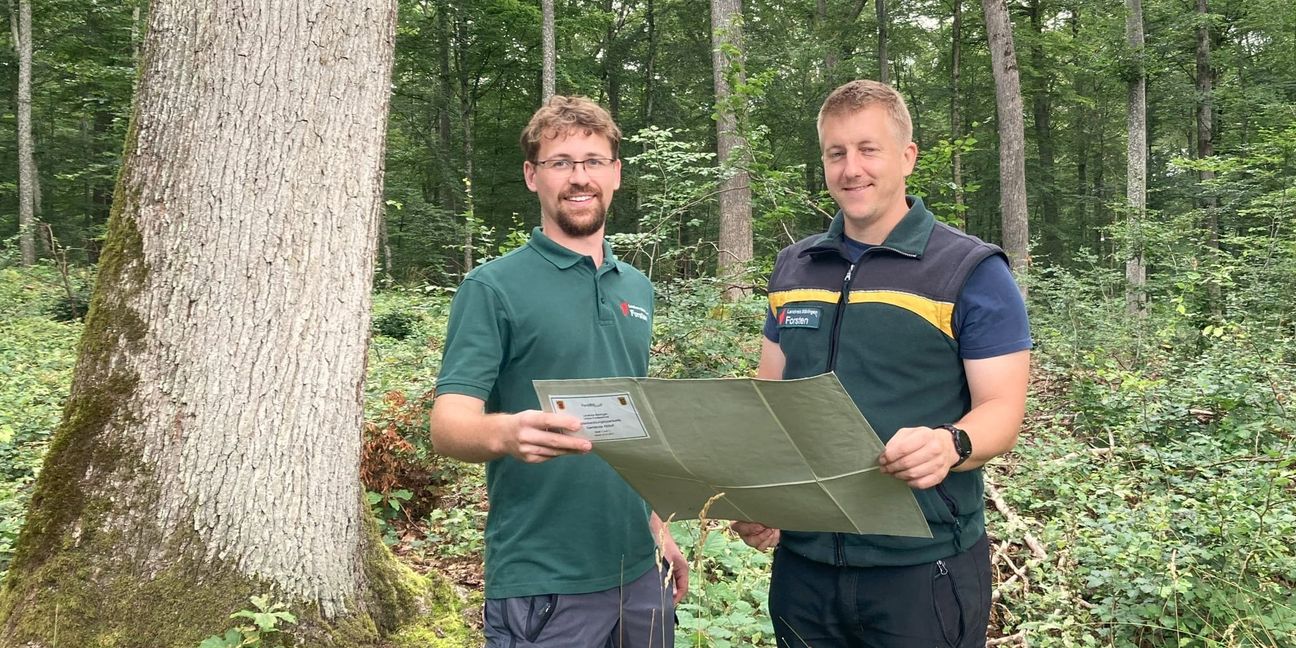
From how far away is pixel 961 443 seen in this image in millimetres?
1588

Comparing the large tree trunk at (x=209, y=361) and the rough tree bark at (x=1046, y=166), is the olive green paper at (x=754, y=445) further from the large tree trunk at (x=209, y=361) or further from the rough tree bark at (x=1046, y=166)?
the rough tree bark at (x=1046, y=166)

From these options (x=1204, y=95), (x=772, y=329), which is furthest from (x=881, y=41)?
(x=772, y=329)

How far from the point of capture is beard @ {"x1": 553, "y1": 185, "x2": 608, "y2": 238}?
2031mm

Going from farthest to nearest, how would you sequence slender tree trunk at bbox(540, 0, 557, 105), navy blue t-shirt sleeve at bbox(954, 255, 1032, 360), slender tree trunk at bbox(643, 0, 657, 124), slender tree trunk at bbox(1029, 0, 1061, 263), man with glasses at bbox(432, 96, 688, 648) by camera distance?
slender tree trunk at bbox(643, 0, 657, 124) → slender tree trunk at bbox(1029, 0, 1061, 263) → slender tree trunk at bbox(540, 0, 557, 105) → man with glasses at bbox(432, 96, 688, 648) → navy blue t-shirt sleeve at bbox(954, 255, 1032, 360)

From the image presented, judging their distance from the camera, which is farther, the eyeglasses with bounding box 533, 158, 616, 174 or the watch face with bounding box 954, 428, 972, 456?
the eyeglasses with bounding box 533, 158, 616, 174

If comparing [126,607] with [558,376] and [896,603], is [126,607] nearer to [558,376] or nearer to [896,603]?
[558,376]

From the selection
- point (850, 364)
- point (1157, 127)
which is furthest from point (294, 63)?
point (1157, 127)

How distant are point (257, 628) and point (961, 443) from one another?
7.80 feet

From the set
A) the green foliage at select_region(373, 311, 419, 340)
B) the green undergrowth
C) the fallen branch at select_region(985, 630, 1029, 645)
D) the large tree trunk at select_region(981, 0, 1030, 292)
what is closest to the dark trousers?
the green undergrowth

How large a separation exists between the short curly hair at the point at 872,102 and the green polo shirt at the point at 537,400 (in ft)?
2.58

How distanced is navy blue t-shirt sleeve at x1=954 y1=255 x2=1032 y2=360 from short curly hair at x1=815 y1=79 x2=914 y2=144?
1.38ft

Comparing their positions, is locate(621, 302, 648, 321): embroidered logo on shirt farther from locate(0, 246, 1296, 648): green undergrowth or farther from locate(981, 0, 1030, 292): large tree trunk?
locate(981, 0, 1030, 292): large tree trunk

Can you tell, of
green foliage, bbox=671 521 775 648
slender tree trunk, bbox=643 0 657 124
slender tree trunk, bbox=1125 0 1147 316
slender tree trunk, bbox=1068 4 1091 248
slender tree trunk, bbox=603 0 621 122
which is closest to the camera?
green foliage, bbox=671 521 775 648

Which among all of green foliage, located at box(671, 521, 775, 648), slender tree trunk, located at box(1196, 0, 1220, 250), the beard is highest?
slender tree trunk, located at box(1196, 0, 1220, 250)
